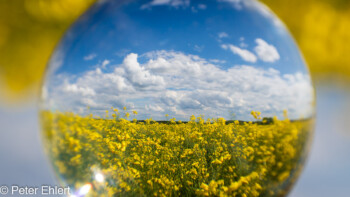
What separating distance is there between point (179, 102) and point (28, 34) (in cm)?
478

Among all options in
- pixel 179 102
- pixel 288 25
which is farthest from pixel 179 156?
pixel 288 25

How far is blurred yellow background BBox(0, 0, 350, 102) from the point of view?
14.1 ft

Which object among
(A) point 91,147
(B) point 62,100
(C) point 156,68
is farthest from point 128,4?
(A) point 91,147

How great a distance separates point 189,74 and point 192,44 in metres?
0.12

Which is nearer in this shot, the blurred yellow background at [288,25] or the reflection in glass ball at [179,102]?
the reflection in glass ball at [179,102]

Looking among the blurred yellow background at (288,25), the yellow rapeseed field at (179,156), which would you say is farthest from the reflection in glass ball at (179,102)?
the blurred yellow background at (288,25)

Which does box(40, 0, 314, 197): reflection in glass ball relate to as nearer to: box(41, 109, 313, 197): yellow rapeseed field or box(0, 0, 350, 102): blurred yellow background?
box(41, 109, 313, 197): yellow rapeseed field

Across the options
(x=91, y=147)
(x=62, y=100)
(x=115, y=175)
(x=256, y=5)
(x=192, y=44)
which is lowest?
(x=115, y=175)

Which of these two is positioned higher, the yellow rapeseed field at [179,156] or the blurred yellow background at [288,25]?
the blurred yellow background at [288,25]

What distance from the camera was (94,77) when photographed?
3.52ft

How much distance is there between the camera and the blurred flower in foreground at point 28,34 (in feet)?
14.0

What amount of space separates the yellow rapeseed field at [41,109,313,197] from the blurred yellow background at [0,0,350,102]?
11.2ft

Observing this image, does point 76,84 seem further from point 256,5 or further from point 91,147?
point 256,5

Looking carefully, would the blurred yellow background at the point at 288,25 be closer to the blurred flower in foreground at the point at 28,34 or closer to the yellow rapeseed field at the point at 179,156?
the blurred flower in foreground at the point at 28,34
